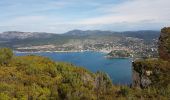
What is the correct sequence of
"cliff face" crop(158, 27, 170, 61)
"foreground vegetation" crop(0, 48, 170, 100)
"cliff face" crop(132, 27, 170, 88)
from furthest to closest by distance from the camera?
"cliff face" crop(158, 27, 170, 61)
"cliff face" crop(132, 27, 170, 88)
"foreground vegetation" crop(0, 48, 170, 100)

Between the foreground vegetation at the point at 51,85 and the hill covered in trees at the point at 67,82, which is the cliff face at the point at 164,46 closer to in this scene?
the hill covered in trees at the point at 67,82

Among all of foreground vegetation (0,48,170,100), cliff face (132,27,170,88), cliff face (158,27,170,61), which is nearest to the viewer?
foreground vegetation (0,48,170,100)

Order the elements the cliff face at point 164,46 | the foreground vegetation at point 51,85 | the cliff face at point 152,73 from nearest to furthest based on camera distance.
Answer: the foreground vegetation at point 51,85
the cliff face at point 152,73
the cliff face at point 164,46

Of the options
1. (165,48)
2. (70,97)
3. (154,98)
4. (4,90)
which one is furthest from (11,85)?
(165,48)

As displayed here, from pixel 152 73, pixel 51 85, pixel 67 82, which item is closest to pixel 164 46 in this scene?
pixel 152 73

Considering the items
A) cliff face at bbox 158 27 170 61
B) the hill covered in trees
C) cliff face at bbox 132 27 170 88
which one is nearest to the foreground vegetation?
the hill covered in trees

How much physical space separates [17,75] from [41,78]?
103 inches

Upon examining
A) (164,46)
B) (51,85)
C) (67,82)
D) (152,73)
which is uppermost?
(164,46)

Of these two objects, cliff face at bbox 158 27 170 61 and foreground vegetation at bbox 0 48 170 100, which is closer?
foreground vegetation at bbox 0 48 170 100

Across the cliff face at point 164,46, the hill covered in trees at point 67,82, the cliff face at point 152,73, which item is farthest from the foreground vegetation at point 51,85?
the cliff face at point 164,46

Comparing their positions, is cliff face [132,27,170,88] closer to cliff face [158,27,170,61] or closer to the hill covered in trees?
the hill covered in trees

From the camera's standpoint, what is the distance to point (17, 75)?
117 feet

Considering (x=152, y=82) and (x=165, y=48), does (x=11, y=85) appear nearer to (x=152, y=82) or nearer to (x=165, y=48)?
(x=152, y=82)

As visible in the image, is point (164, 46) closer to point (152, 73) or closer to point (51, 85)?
point (152, 73)
